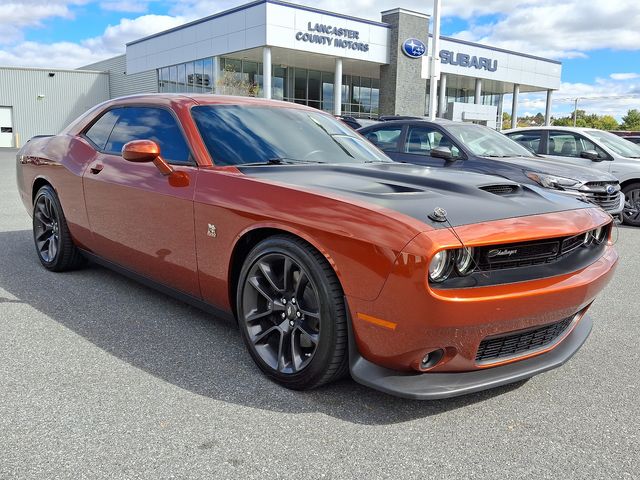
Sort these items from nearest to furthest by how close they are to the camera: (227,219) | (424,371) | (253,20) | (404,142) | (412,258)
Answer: (412,258)
(424,371)
(227,219)
(404,142)
(253,20)

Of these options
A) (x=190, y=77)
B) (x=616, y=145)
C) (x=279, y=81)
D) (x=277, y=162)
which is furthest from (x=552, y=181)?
(x=190, y=77)

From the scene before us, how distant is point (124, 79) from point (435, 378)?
144 ft

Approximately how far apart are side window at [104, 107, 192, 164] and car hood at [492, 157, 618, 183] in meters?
4.86

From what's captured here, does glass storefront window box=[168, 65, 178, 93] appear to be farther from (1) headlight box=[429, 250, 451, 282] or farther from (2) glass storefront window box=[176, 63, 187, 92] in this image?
(1) headlight box=[429, 250, 451, 282]

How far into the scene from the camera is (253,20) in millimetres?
27219

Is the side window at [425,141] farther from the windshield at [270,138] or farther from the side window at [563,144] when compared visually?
the windshield at [270,138]

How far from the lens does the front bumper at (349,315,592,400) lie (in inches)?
94.8

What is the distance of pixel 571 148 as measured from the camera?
9820mm

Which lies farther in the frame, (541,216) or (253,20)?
(253,20)

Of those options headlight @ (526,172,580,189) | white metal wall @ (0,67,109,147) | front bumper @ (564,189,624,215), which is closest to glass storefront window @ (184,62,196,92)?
white metal wall @ (0,67,109,147)

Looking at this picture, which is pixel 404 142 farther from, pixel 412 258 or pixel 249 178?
pixel 412 258

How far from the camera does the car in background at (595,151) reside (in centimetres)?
920

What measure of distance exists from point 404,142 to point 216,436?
634cm

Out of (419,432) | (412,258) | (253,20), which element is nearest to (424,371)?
(419,432)
